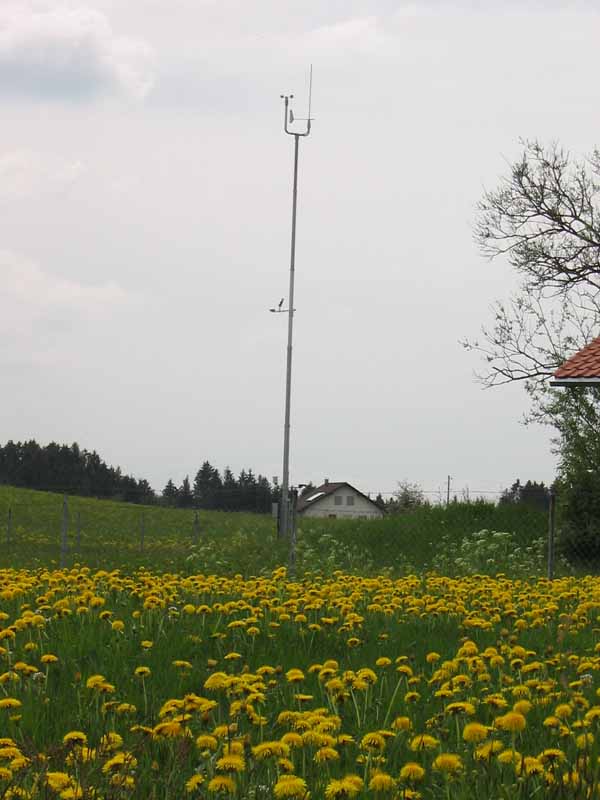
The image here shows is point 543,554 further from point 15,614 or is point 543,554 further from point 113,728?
point 113,728

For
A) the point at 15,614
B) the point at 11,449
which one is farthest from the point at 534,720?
the point at 11,449

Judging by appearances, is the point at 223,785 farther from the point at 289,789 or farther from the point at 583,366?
the point at 583,366

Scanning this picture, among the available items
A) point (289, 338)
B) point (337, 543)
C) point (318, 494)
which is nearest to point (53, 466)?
point (318, 494)

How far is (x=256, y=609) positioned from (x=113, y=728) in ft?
9.11

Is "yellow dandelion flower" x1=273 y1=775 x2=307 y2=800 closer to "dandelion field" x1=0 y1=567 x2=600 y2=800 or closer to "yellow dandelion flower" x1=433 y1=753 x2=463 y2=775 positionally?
"dandelion field" x1=0 y1=567 x2=600 y2=800

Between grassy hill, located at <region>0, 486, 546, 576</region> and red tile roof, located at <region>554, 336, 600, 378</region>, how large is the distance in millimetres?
3124

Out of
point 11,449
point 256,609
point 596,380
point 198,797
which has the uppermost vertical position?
point 11,449

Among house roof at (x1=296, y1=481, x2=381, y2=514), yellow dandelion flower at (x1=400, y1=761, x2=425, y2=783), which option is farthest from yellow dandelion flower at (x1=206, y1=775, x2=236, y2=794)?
house roof at (x1=296, y1=481, x2=381, y2=514)

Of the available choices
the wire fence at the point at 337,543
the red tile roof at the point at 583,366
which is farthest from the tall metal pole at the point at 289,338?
the red tile roof at the point at 583,366

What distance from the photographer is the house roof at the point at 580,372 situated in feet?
58.1

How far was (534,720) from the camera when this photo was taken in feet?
16.7

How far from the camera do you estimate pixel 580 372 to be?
59.2 ft

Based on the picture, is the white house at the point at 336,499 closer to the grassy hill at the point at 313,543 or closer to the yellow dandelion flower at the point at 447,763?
the grassy hill at the point at 313,543

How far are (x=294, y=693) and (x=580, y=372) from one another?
44.1ft
